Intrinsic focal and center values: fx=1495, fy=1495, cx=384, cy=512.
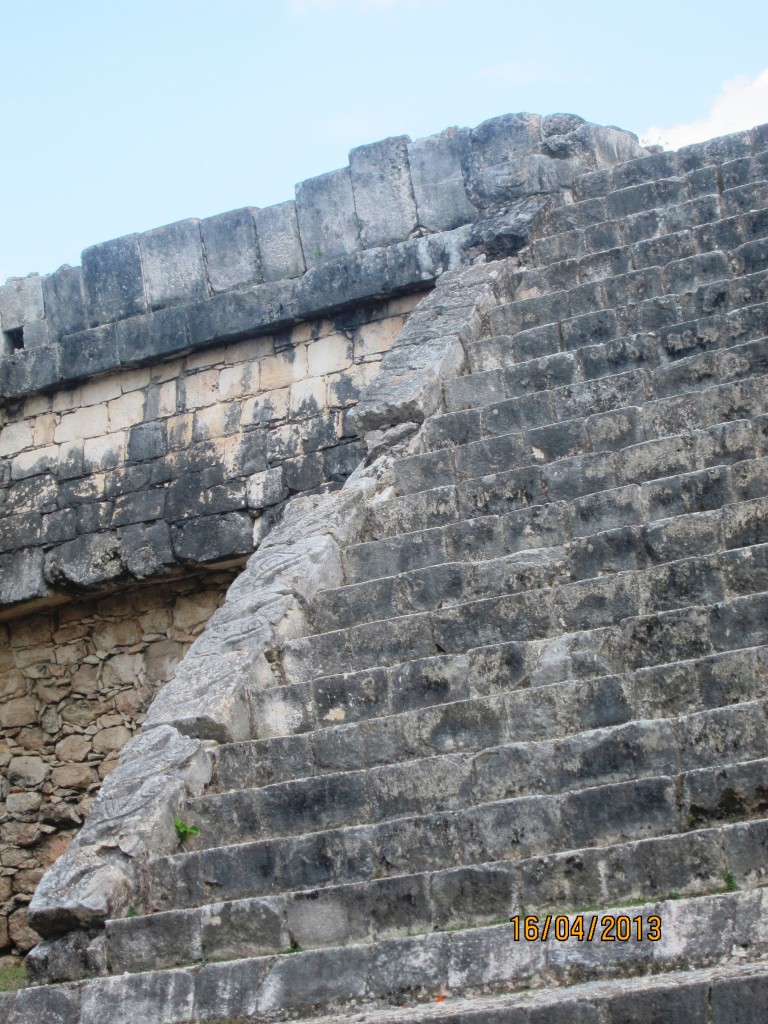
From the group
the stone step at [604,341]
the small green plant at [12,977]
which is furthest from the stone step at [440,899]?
the stone step at [604,341]

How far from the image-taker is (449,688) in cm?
543

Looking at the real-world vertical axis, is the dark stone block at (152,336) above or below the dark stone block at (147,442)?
above

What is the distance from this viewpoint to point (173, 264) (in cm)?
1009

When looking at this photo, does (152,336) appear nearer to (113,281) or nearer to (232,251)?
(113,281)

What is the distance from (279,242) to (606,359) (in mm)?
3237

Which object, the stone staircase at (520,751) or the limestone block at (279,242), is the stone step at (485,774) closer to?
the stone staircase at (520,751)

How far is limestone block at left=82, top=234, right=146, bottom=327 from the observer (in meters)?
10.2

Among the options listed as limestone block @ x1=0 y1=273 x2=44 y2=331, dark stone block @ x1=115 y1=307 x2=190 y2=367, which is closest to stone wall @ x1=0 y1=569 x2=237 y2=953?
dark stone block @ x1=115 y1=307 x2=190 y2=367

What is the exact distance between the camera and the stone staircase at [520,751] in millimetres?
4223

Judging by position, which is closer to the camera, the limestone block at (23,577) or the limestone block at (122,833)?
the limestone block at (122,833)

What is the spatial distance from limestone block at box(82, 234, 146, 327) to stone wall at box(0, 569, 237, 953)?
1.91 meters

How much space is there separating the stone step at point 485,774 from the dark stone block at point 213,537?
160 inches

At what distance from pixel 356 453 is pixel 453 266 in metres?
1.29

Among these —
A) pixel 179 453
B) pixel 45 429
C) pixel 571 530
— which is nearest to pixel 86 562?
pixel 179 453
